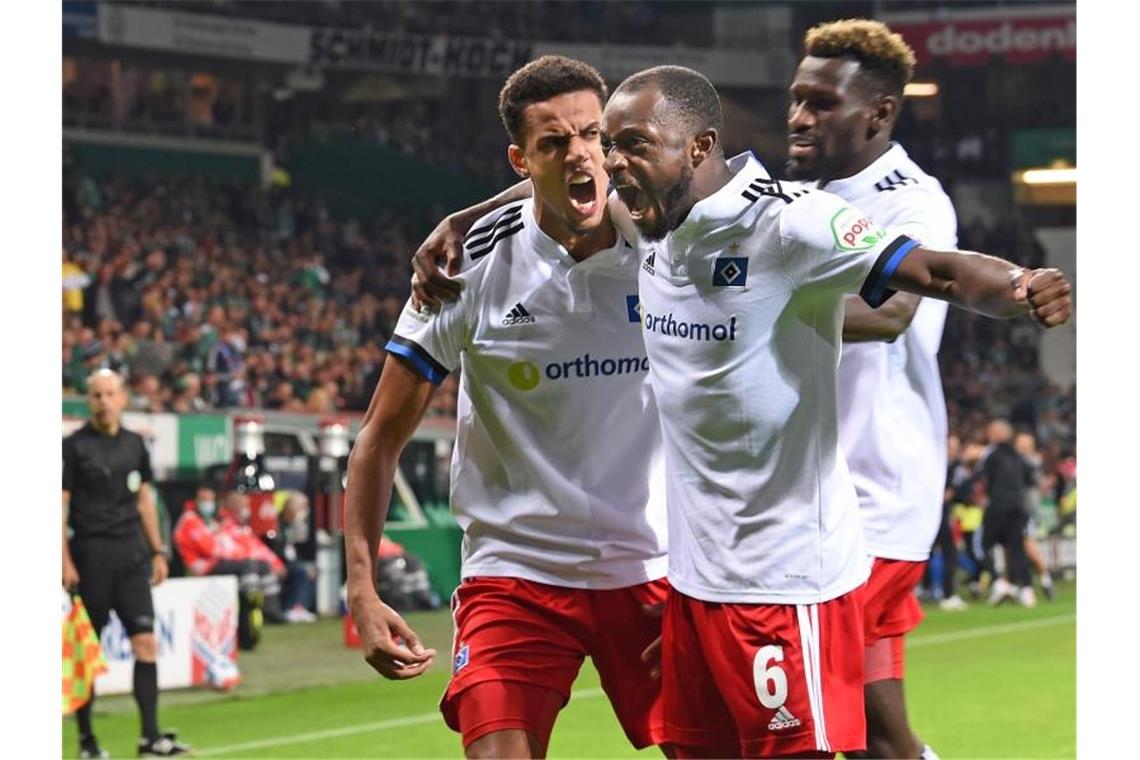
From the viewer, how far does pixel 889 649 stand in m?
5.20

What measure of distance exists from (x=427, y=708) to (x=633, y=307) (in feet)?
23.5

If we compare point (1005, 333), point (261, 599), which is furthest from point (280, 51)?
point (261, 599)

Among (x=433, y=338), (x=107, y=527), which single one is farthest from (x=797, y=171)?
(x=107, y=527)

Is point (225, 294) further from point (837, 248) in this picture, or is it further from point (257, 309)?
point (837, 248)

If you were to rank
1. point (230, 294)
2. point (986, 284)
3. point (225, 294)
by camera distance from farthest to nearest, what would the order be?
point (230, 294), point (225, 294), point (986, 284)

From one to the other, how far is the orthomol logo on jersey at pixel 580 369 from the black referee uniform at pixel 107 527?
591 centimetres

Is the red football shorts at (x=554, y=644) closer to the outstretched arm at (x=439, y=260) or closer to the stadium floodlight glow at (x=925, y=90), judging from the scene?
the outstretched arm at (x=439, y=260)

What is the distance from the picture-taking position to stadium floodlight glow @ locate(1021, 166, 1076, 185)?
115 feet

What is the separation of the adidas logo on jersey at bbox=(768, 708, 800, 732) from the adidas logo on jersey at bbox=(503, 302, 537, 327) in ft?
3.86

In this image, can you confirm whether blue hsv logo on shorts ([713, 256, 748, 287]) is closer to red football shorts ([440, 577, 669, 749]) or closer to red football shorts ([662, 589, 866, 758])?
red football shorts ([662, 589, 866, 758])

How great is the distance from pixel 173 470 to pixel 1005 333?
20.6 meters

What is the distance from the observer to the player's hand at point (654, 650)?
→ 13.9 feet

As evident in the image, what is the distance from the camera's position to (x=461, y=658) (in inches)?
176
